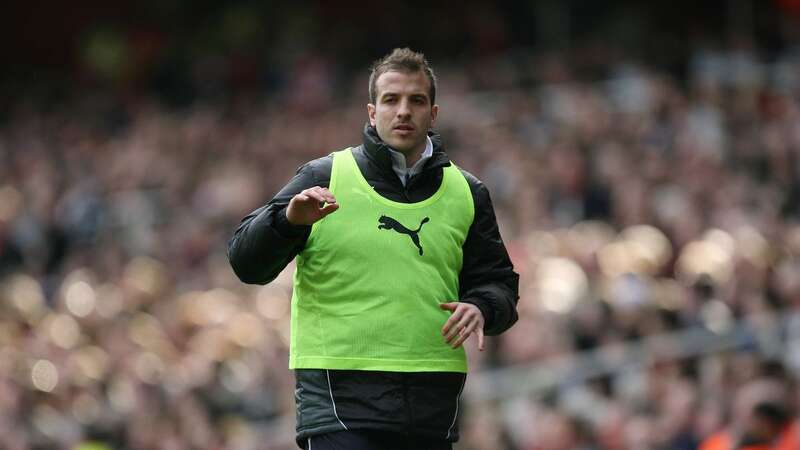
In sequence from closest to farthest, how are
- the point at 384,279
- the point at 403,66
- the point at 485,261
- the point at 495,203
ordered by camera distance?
the point at 384,279, the point at 403,66, the point at 485,261, the point at 495,203

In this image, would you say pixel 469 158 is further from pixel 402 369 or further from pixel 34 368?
pixel 402 369

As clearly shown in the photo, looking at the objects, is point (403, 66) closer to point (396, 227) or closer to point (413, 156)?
point (413, 156)

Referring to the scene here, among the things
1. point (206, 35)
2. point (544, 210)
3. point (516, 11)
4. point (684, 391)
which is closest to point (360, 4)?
point (206, 35)

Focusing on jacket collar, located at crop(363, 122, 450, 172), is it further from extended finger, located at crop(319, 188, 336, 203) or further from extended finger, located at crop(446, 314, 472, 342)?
extended finger, located at crop(446, 314, 472, 342)

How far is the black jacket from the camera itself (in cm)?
522

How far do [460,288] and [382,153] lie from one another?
22.2 inches

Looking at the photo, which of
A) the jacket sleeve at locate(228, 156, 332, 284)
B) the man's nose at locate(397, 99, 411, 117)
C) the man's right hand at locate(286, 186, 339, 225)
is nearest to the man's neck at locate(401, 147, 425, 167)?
the man's nose at locate(397, 99, 411, 117)

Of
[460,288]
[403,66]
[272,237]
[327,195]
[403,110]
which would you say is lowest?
[460,288]

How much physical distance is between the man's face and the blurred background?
3.18 metres

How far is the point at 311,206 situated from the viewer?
5039mm

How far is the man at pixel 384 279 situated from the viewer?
5.24m

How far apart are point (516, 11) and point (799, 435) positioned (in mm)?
11989

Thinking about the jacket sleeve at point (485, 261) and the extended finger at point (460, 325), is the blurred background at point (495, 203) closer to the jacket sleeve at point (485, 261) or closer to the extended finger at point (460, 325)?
the jacket sleeve at point (485, 261)

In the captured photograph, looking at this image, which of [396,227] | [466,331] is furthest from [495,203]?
[466,331]
